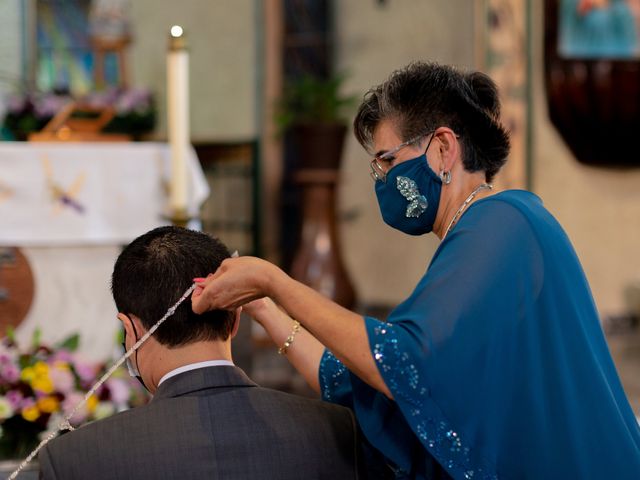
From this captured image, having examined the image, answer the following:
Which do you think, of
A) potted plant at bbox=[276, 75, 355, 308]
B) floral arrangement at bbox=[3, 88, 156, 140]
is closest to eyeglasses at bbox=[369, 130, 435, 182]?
floral arrangement at bbox=[3, 88, 156, 140]

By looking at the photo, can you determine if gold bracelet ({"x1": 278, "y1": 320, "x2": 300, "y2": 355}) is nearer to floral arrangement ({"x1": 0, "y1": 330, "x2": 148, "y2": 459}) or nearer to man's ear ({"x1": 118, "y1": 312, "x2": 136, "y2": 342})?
man's ear ({"x1": 118, "y1": 312, "x2": 136, "y2": 342})

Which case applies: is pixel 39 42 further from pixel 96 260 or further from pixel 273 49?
pixel 96 260

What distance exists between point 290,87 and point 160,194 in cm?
325

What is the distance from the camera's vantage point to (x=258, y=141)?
7.14 metres

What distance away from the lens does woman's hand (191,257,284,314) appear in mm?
1722

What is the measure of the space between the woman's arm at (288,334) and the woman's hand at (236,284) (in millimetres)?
515

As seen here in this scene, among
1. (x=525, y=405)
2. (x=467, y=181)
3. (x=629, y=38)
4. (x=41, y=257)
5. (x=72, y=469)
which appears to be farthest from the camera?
(x=629, y=38)

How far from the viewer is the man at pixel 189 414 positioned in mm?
1655

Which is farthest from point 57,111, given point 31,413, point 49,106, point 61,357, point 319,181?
point 31,413

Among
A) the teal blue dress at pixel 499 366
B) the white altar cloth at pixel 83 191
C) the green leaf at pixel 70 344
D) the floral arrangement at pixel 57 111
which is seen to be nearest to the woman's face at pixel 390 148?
the teal blue dress at pixel 499 366

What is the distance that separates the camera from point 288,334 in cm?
230

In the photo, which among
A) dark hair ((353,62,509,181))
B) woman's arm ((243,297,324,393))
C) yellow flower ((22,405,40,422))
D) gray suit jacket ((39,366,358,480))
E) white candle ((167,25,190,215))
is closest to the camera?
gray suit jacket ((39,366,358,480))

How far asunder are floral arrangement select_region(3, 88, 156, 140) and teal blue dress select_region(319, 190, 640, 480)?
137 inches

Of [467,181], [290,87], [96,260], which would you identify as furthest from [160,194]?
[290,87]
